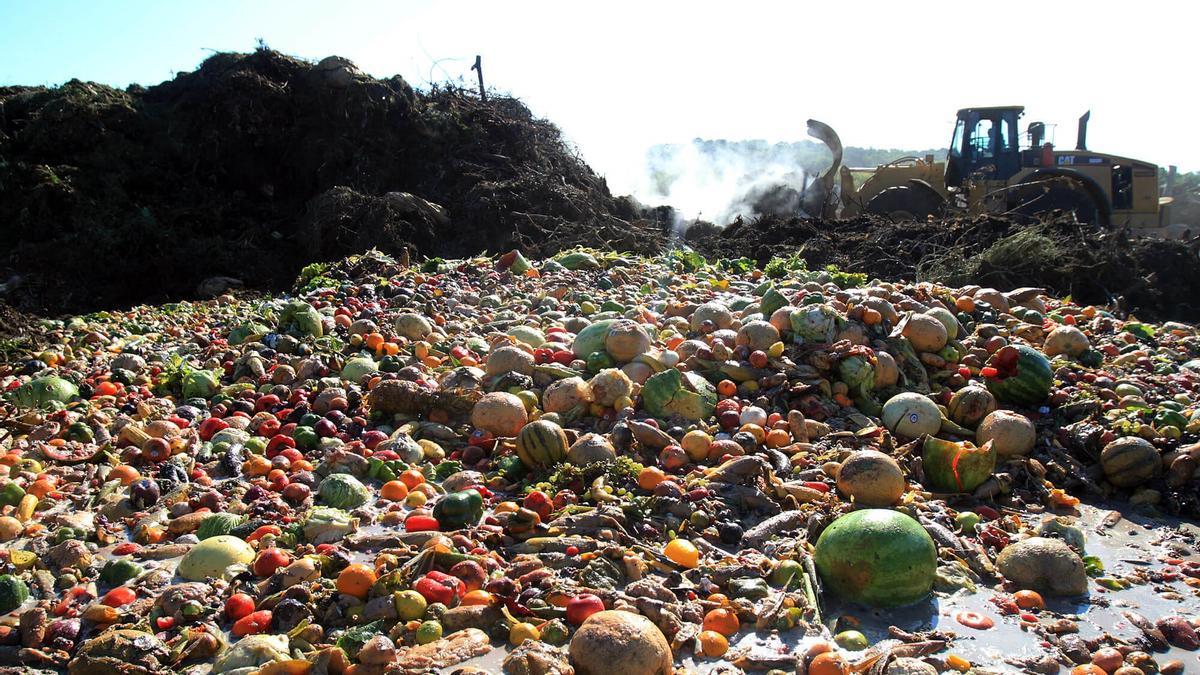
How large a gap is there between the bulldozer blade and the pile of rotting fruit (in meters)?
13.0

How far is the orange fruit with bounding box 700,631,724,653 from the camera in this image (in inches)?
121

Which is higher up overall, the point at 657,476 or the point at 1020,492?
the point at 657,476

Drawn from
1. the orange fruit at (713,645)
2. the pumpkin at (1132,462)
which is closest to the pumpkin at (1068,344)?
the pumpkin at (1132,462)

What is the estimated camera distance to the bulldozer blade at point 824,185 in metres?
20.4

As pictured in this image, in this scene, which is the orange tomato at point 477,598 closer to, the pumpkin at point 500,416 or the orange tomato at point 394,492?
the orange tomato at point 394,492

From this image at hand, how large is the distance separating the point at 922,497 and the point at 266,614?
343 centimetres

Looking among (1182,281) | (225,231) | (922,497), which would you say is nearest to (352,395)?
(922,497)

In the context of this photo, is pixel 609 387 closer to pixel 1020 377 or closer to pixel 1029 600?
pixel 1029 600

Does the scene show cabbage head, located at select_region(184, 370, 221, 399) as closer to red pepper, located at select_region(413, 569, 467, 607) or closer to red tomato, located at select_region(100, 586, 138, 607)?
red tomato, located at select_region(100, 586, 138, 607)

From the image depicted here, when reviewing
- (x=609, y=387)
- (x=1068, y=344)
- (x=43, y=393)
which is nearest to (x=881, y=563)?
(x=609, y=387)

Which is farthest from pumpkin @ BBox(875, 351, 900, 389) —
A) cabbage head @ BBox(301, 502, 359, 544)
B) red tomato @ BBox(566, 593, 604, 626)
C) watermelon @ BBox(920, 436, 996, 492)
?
cabbage head @ BBox(301, 502, 359, 544)

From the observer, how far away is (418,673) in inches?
110

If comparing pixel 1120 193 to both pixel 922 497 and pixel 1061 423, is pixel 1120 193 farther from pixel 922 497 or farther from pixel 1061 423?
pixel 922 497

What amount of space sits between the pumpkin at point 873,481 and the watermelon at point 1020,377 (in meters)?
1.97
